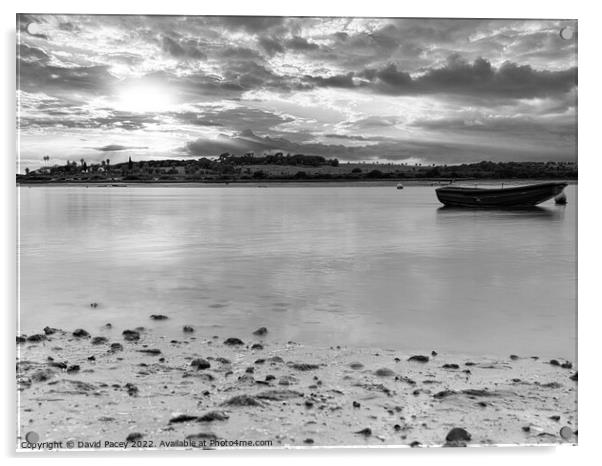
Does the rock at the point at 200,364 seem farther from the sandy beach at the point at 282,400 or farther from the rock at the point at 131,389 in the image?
the rock at the point at 131,389

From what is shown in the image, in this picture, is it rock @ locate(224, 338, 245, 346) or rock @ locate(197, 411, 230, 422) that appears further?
rock @ locate(224, 338, 245, 346)

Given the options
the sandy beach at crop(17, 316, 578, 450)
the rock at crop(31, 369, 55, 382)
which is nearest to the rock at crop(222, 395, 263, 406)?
the sandy beach at crop(17, 316, 578, 450)

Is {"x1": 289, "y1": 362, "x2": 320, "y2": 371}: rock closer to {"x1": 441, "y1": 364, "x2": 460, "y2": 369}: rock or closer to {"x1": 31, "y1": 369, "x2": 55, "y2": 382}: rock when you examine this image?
{"x1": 441, "y1": 364, "x2": 460, "y2": 369}: rock

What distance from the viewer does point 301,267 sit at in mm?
5965

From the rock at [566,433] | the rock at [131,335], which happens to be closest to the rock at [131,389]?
the rock at [131,335]

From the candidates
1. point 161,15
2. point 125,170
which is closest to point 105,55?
point 161,15

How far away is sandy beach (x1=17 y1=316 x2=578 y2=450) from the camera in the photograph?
3.56 meters

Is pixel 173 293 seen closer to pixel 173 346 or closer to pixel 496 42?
pixel 173 346

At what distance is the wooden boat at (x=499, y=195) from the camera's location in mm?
5266

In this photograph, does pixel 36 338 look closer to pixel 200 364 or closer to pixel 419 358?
pixel 200 364

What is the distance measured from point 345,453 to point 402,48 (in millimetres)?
3188

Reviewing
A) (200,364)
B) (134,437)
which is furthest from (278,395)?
(134,437)

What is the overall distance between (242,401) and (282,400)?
248 mm

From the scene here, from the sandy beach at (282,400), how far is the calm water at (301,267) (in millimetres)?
391
